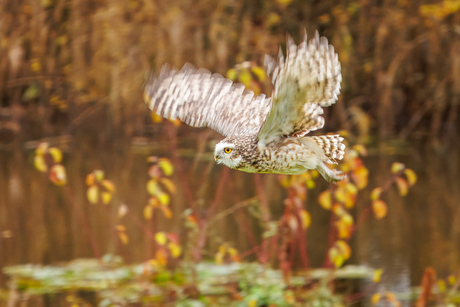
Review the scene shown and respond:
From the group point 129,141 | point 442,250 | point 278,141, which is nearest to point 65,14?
point 129,141

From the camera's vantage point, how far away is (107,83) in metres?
11.6

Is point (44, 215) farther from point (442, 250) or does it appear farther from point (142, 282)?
point (442, 250)

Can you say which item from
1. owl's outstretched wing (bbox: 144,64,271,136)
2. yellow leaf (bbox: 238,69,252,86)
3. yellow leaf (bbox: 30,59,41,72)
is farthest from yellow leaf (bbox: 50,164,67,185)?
yellow leaf (bbox: 30,59,41,72)

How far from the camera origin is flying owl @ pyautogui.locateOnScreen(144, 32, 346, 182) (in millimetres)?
3004

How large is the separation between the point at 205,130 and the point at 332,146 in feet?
22.6

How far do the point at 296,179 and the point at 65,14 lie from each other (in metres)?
8.38

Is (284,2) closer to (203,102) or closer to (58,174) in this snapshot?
(58,174)

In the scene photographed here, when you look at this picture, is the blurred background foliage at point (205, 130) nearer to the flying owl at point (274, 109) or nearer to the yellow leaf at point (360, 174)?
the yellow leaf at point (360, 174)

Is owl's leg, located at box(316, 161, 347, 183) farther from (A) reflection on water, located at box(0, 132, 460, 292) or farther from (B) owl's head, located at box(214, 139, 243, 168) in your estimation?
(A) reflection on water, located at box(0, 132, 460, 292)

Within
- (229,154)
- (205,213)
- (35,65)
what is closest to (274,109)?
(229,154)

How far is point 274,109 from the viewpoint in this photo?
3.00 m

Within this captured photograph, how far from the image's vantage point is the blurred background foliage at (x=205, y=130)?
354 inches

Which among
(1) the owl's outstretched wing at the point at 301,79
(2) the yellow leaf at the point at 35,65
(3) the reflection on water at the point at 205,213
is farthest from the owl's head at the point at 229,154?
(2) the yellow leaf at the point at 35,65

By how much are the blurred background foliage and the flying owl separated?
396 cm
